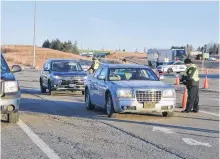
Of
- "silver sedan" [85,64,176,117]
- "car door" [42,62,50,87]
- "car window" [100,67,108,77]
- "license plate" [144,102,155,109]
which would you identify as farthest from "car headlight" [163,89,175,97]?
"car door" [42,62,50,87]

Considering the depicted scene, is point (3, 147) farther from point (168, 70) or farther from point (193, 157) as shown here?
point (168, 70)

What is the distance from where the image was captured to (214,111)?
1412 centimetres

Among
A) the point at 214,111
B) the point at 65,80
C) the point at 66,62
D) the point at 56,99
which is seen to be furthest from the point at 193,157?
the point at 66,62

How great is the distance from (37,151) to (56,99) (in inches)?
374

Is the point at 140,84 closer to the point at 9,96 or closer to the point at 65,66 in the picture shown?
the point at 9,96

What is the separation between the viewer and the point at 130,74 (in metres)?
13.0

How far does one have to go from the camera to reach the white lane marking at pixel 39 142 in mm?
7436

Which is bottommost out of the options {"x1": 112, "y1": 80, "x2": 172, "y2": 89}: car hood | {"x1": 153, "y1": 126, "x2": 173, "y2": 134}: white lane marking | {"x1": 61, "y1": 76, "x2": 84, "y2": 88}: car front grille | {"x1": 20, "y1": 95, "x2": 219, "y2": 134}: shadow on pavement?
{"x1": 20, "y1": 95, "x2": 219, "y2": 134}: shadow on pavement

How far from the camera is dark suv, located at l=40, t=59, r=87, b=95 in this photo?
61.8 feet

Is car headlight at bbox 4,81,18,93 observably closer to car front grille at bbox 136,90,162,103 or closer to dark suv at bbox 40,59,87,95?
car front grille at bbox 136,90,162,103

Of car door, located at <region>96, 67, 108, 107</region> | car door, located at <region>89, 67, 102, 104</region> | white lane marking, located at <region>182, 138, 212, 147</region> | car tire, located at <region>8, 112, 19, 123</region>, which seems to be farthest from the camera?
car door, located at <region>89, 67, 102, 104</region>

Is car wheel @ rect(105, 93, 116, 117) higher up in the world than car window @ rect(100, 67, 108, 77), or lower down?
lower down

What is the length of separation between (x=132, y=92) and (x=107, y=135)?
252 centimetres

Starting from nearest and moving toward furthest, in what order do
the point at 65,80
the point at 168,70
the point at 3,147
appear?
1. the point at 3,147
2. the point at 65,80
3. the point at 168,70
